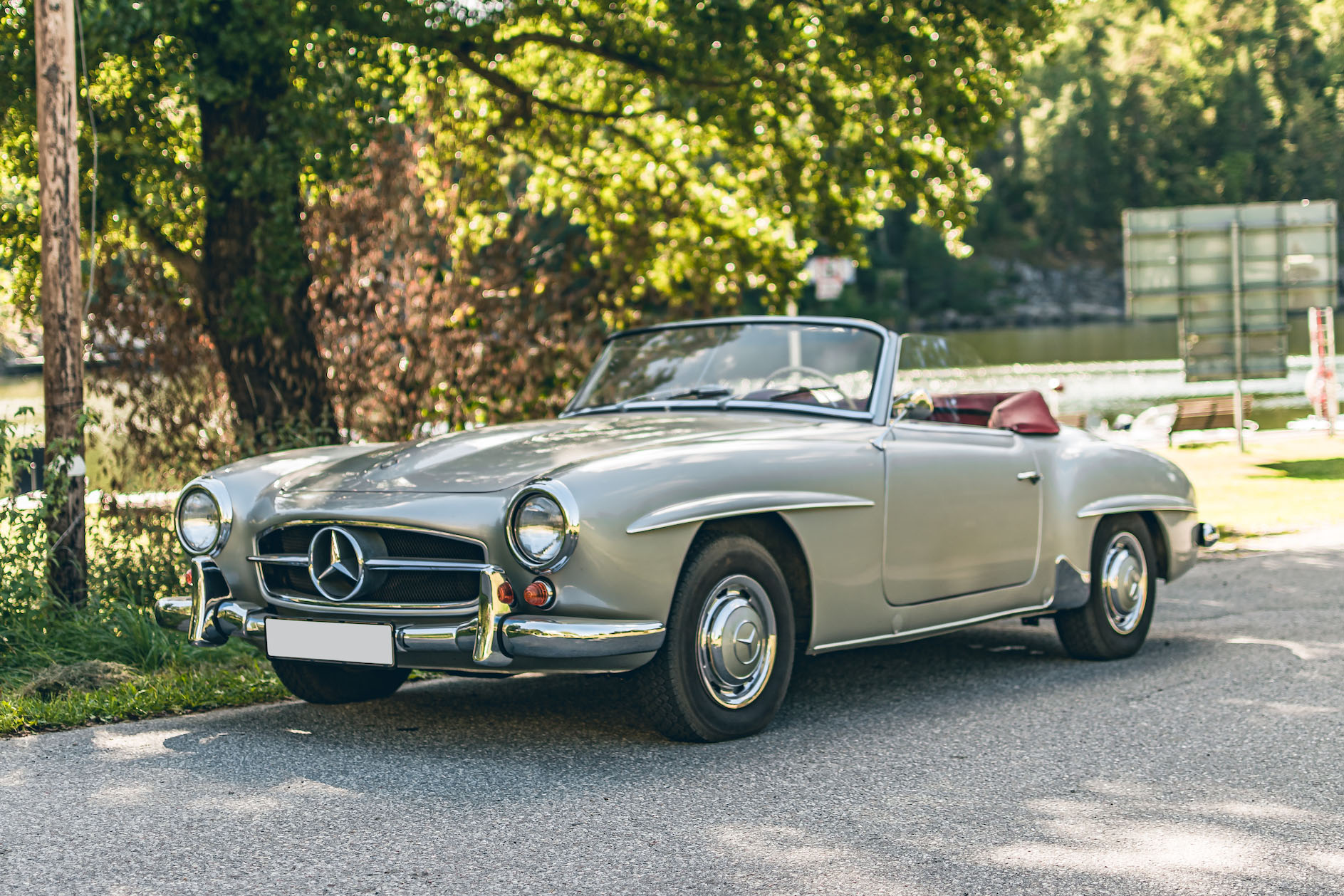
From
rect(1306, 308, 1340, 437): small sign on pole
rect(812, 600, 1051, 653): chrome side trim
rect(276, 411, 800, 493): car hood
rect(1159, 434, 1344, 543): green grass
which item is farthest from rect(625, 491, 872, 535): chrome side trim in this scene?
rect(1306, 308, 1340, 437): small sign on pole

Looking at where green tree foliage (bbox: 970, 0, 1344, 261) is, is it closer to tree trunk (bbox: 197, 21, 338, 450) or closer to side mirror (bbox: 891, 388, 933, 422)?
tree trunk (bbox: 197, 21, 338, 450)

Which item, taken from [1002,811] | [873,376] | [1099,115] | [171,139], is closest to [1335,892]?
[1002,811]

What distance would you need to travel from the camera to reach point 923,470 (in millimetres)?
5824

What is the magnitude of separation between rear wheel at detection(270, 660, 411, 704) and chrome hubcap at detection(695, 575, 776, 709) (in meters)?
1.28

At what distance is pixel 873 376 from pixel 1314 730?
210 cm

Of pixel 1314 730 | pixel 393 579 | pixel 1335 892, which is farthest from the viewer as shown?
pixel 1314 730

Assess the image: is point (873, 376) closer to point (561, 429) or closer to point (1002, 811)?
point (561, 429)

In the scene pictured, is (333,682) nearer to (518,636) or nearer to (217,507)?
(217,507)

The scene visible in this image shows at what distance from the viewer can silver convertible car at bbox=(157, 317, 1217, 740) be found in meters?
4.61

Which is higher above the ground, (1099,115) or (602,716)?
(1099,115)

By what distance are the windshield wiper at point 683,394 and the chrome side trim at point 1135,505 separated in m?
1.76

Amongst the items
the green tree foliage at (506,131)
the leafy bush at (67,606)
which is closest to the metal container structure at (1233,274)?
the green tree foliage at (506,131)

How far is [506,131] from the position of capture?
14.4 metres

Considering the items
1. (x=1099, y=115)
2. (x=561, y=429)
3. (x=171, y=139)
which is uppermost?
(x=1099, y=115)
